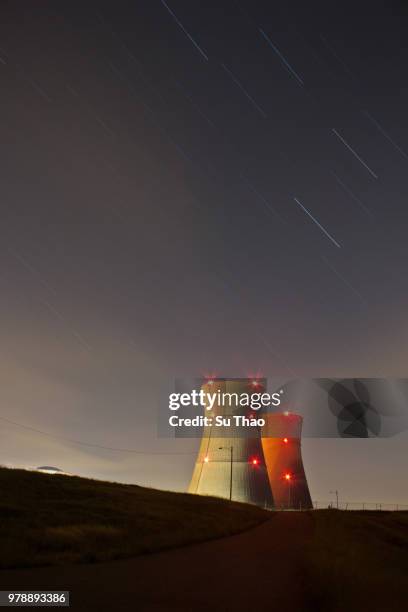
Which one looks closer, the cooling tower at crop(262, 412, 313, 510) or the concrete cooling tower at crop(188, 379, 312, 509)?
the concrete cooling tower at crop(188, 379, 312, 509)

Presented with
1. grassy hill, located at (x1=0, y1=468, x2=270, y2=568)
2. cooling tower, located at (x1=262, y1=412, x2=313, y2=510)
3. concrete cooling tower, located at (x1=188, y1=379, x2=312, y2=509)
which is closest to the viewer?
grassy hill, located at (x1=0, y1=468, x2=270, y2=568)

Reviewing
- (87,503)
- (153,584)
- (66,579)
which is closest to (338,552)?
(153,584)

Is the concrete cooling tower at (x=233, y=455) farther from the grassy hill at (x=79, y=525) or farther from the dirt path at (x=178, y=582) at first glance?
the dirt path at (x=178, y=582)

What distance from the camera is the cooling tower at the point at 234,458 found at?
55250mm

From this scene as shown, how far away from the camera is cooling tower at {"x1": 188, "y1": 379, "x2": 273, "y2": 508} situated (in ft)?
181

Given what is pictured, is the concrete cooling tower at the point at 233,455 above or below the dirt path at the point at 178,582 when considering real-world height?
above

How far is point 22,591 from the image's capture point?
29.4 feet

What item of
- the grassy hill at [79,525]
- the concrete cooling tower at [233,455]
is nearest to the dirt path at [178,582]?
the grassy hill at [79,525]

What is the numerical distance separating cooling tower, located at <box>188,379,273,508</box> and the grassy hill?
1741 cm

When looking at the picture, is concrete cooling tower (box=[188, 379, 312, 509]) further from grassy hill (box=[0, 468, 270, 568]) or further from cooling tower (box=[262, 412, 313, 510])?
grassy hill (box=[0, 468, 270, 568])

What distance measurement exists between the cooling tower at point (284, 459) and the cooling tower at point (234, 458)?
7523 mm

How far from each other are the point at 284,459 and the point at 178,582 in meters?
55.8

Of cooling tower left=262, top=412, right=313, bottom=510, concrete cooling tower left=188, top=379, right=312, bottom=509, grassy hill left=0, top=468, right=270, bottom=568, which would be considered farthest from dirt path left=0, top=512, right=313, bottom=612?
cooling tower left=262, top=412, right=313, bottom=510

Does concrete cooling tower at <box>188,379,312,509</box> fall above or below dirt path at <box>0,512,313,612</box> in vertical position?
above
